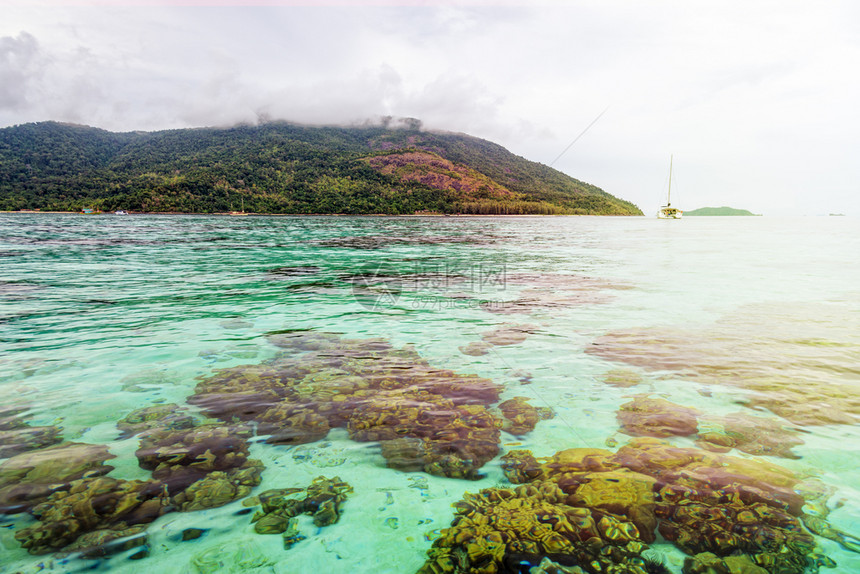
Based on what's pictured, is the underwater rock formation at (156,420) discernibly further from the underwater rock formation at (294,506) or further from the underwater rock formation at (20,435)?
the underwater rock formation at (294,506)

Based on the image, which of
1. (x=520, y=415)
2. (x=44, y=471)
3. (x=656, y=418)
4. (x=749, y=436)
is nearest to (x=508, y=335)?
(x=520, y=415)

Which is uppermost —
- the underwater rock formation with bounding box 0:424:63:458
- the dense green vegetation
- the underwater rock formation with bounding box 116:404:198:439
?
the dense green vegetation

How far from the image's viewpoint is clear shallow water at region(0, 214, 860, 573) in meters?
3.35

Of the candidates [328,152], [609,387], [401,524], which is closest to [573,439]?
[609,387]

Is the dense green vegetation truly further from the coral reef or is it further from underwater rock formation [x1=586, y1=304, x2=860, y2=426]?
the coral reef

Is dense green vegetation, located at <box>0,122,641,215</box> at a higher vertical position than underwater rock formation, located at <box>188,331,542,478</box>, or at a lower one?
higher

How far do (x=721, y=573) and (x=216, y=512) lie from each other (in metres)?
4.08

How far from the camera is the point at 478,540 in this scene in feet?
10.5

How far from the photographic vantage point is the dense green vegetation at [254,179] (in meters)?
120

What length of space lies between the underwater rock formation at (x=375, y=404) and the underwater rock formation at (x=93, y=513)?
1.31 m

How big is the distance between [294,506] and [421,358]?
163 inches

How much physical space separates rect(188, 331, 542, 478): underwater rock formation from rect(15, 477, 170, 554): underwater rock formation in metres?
1.31

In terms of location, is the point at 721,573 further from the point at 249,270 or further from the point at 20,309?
the point at 249,270

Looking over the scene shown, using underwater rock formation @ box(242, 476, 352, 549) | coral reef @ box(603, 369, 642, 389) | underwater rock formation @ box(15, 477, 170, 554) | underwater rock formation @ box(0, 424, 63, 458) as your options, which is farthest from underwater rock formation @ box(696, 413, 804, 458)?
underwater rock formation @ box(0, 424, 63, 458)
